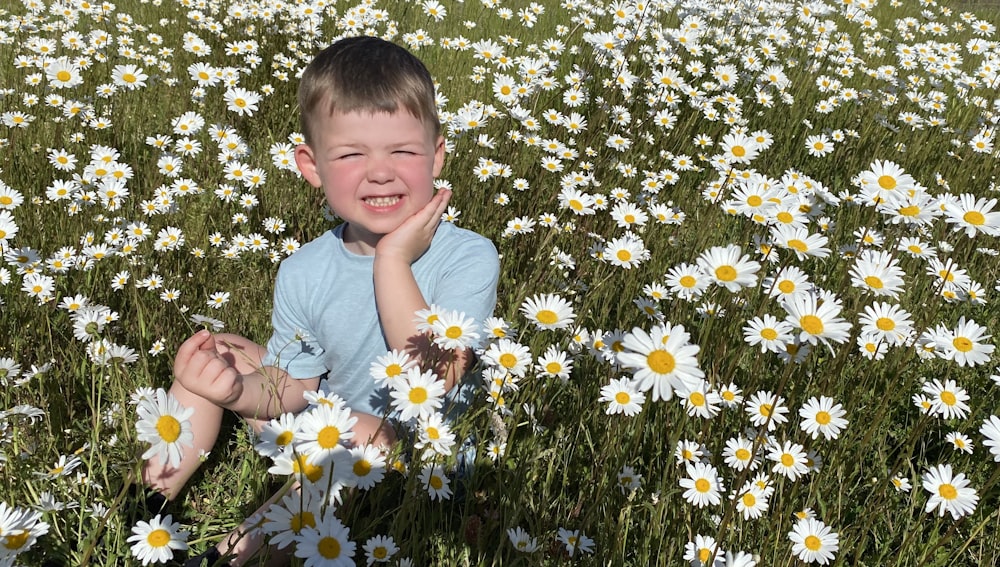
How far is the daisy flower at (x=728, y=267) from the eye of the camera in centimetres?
161

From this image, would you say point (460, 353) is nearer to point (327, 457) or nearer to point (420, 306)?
point (420, 306)

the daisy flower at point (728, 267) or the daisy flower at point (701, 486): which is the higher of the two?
the daisy flower at point (728, 267)

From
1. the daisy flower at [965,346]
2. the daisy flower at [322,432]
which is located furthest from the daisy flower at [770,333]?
the daisy flower at [322,432]

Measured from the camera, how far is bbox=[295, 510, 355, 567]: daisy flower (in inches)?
47.8

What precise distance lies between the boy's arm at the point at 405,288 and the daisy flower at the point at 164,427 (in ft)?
2.40

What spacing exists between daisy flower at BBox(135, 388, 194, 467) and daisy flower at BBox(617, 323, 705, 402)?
0.84 m

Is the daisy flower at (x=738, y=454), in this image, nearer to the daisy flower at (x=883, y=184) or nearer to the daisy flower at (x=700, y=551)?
the daisy flower at (x=700, y=551)

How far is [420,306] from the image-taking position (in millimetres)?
1976

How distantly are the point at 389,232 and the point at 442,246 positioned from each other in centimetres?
22

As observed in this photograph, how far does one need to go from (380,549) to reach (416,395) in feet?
1.23

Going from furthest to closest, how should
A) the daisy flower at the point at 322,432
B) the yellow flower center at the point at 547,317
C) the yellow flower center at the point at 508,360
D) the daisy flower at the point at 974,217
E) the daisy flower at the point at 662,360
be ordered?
the daisy flower at the point at 974,217 < the yellow flower center at the point at 547,317 < the yellow flower center at the point at 508,360 < the daisy flower at the point at 322,432 < the daisy flower at the point at 662,360

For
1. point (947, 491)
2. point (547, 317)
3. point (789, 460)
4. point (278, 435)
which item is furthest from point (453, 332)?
point (947, 491)

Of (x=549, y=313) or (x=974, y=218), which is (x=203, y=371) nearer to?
(x=549, y=313)

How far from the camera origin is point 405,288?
197cm
